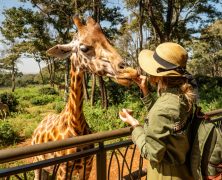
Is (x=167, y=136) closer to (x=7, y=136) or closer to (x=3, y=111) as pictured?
(x=7, y=136)

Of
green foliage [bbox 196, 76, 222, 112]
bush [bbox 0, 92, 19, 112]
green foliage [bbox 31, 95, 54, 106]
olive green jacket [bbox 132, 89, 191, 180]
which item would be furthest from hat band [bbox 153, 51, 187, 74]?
green foliage [bbox 31, 95, 54, 106]

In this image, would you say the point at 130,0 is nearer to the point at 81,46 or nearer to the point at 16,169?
the point at 81,46

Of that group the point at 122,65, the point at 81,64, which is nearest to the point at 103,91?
the point at 81,64

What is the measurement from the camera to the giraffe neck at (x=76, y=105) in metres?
4.26

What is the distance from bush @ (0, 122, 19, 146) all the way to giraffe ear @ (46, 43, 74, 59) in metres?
9.93

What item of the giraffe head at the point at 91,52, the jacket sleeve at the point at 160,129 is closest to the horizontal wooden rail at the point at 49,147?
the jacket sleeve at the point at 160,129

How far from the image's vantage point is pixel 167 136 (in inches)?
90.7

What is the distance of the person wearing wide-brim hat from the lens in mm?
2297

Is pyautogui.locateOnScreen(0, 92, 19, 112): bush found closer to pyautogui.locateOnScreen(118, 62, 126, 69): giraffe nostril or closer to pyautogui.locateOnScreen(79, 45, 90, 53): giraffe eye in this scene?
pyautogui.locateOnScreen(79, 45, 90, 53): giraffe eye

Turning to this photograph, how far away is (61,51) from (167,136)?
2433 millimetres

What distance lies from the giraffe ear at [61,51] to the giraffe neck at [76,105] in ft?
0.87

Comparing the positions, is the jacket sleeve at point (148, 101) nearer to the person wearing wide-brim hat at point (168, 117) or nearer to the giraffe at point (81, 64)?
the person wearing wide-brim hat at point (168, 117)

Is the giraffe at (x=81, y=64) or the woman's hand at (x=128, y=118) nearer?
the woman's hand at (x=128, y=118)

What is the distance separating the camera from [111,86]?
76.7 ft
